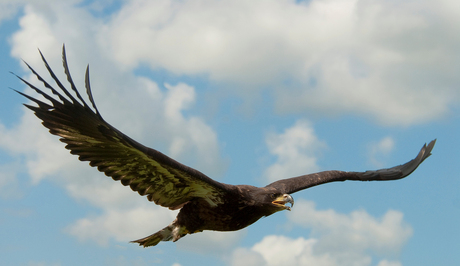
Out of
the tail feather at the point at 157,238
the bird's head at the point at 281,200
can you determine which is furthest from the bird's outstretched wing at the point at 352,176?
the tail feather at the point at 157,238

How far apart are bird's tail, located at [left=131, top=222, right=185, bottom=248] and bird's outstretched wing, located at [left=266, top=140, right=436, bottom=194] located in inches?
81.7

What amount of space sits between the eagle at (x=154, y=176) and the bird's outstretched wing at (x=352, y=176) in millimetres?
441

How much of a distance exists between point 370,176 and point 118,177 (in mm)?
6426

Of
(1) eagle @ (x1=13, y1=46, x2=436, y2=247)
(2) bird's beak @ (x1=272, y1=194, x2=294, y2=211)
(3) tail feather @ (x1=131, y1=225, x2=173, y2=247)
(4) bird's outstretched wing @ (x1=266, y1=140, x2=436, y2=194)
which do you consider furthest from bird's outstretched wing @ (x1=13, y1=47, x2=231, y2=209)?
(4) bird's outstretched wing @ (x1=266, y1=140, x2=436, y2=194)

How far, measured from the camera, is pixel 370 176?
11406mm

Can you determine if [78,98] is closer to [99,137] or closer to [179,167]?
[99,137]

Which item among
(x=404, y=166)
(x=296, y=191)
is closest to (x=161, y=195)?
(x=296, y=191)

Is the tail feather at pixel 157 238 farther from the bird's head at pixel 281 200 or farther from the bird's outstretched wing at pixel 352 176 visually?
the bird's outstretched wing at pixel 352 176

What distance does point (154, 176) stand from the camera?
734 centimetres

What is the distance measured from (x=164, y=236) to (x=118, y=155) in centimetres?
205

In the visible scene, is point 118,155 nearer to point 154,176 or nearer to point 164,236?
point 154,176

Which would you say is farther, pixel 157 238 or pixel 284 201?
pixel 157 238

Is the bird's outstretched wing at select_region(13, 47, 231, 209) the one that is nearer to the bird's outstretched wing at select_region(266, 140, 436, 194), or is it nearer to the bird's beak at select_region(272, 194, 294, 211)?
the bird's beak at select_region(272, 194, 294, 211)

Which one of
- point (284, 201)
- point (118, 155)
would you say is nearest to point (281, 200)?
point (284, 201)
